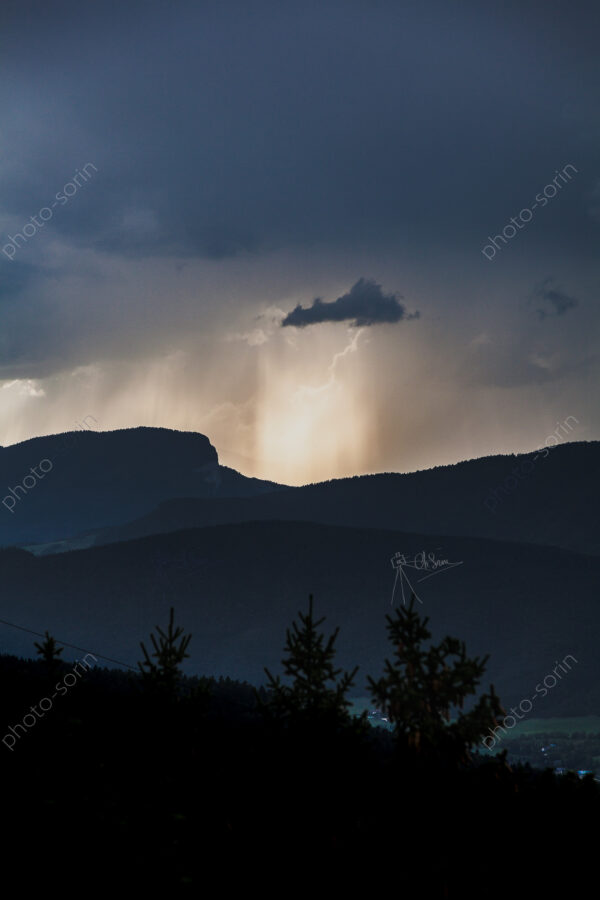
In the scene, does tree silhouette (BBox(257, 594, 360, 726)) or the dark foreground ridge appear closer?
the dark foreground ridge

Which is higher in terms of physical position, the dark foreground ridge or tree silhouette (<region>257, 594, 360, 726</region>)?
tree silhouette (<region>257, 594, 360, 726</region>)

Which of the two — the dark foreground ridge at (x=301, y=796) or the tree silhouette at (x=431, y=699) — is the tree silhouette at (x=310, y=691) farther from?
the tree silhouette at (x=431, y=699)

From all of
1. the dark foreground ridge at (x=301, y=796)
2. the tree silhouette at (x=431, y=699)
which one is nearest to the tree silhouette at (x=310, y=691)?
the dark foreground ridge at (x=301, y=796)

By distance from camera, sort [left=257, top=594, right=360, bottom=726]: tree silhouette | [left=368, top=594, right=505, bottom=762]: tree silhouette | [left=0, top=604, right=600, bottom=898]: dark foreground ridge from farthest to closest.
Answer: [left=257, top=594, right=360, bottom=726]: tree silhouette → [left=368, top=594, right=505, bottom=762]: tree silhouette → [left=0, top=604, right=600, bottom=898]: dark foreground ridge

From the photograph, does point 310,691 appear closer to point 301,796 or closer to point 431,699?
point 301,796

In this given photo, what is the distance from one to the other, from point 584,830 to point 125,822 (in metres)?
12.0

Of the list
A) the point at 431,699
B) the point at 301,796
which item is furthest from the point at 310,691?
the point at 431,699

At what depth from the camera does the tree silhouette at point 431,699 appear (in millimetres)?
22594

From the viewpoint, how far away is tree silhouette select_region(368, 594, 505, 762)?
22.6 m

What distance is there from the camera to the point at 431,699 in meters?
23.1

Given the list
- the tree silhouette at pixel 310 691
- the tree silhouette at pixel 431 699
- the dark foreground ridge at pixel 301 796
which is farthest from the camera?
the tree silhouette at pixel 310 691

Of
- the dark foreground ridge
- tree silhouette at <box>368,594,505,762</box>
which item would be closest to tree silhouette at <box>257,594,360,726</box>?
the dark foreground ridge

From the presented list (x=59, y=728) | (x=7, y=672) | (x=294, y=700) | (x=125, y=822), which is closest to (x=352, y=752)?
(x=294, y=700)

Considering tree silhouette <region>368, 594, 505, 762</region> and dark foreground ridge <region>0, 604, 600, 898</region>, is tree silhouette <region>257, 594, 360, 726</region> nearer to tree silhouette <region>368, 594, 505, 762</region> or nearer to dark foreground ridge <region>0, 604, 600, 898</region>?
dark foreground ridge <region>0, 604, 600, 898</region>
